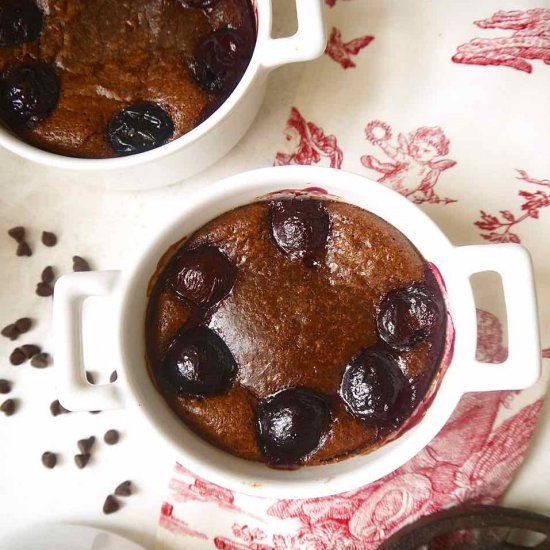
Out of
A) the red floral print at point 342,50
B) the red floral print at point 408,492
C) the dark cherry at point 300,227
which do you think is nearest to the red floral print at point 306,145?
the red floral print at point 342,50

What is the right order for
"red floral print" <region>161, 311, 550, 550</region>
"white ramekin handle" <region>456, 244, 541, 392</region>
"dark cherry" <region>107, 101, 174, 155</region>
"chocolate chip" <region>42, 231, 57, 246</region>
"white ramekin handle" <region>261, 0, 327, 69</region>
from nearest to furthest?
1. "white ramekin handle" <region>456, 244, 541, 392</region>
2. "white ramekin handle" <region>261, 0, 327, 69</region>
3. "dark cherry" <region>107, 101, 174, 155</region>
4. "red floral print" <region>161, 311, 550, 550</region>
5. "chocolate chip" <region>42, 231, 57, 246</region>

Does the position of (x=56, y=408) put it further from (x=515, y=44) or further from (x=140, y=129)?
(x=515, y=44)

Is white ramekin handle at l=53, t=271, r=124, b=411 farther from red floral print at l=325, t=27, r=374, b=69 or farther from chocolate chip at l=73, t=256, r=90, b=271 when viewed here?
red floral print at l=325, t=27, r=374, b=69

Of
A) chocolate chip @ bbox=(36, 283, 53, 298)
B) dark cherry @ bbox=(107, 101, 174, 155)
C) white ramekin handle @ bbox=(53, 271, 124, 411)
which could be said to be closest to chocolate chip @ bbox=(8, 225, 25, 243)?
chocolate chip @ bbox=(36, 283, 53, 298)

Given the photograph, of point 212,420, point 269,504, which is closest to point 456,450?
point 269,504

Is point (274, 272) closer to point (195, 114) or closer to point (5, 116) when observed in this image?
point (195, 114)
